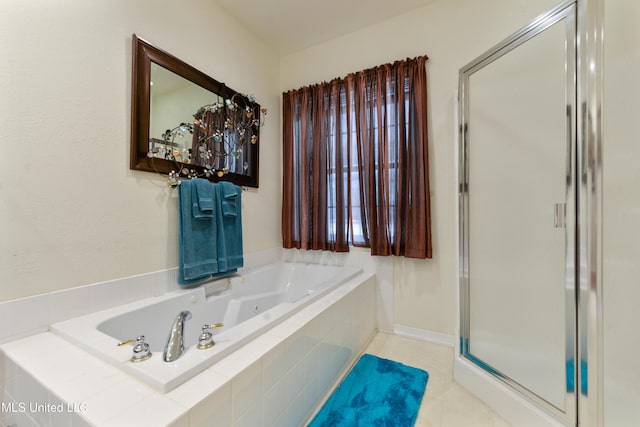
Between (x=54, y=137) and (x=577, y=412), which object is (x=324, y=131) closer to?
(x=54, y=137)

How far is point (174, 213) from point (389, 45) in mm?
2225

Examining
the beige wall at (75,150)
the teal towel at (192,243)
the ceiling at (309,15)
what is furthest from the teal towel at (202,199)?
the ceiling at (309,15)

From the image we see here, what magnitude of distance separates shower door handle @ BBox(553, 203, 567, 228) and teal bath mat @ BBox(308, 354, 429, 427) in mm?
1169

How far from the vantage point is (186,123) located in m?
1.80

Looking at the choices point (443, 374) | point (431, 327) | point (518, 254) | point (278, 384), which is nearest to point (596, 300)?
point (518, 254)

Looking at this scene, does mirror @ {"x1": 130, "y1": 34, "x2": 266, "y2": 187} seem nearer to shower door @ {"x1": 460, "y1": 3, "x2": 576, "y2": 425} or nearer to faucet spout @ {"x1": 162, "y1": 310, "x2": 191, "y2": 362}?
faucet spout @ {"x1": 162, "y1": 310, "x2": 191, "y2": 362}

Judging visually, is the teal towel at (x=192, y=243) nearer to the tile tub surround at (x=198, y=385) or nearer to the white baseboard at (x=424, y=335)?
the tile tub surround at (x=198, y=385)

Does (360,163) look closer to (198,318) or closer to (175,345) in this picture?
(198,318)

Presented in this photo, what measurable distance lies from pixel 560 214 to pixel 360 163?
1378 millimetres

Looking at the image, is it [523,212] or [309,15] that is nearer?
[523,212]

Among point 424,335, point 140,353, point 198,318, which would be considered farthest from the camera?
point 424,335

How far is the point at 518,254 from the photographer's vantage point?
1.42 m

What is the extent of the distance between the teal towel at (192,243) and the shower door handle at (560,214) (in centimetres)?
199

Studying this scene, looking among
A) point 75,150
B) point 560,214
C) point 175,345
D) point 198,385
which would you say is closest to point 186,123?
point 75,150
